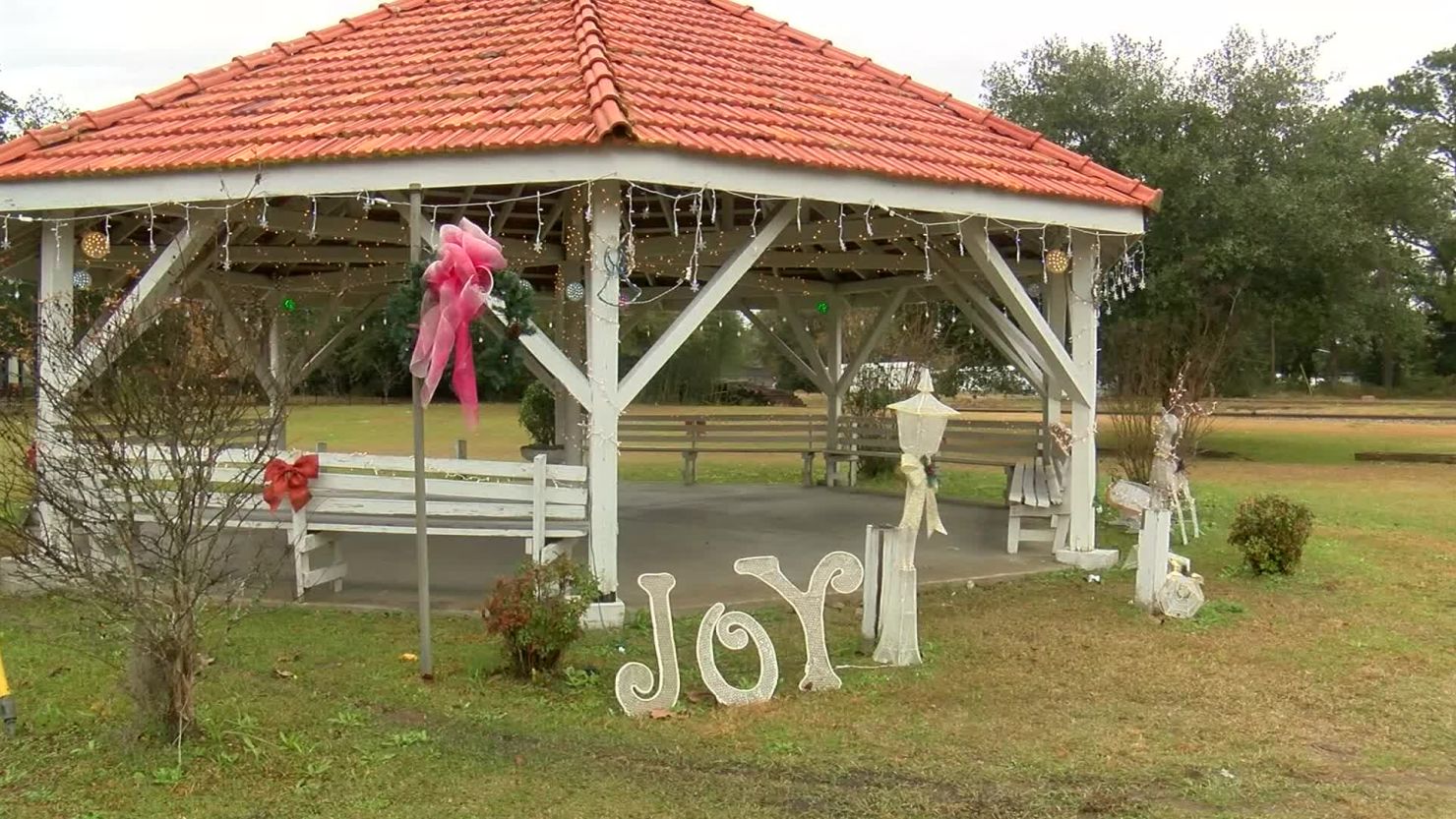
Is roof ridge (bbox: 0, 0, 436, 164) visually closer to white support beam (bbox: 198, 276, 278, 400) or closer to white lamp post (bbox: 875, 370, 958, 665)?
white support beam (bbox: 198, 276, 278, 400)

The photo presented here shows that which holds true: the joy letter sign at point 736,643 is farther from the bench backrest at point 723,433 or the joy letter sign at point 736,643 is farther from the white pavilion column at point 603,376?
the bench backrest at point 723,433

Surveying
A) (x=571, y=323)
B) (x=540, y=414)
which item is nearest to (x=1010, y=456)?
(x=571, y=323)


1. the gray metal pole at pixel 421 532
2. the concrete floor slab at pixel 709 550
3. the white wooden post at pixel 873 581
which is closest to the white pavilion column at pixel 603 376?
the concrete floor slab at pixel 709 550

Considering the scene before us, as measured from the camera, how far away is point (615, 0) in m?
9.06

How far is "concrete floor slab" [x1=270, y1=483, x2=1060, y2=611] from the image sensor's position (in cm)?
745

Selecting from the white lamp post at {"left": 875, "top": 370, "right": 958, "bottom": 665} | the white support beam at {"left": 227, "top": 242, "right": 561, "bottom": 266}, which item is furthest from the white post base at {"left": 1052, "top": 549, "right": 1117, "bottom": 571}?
the white support beam at {"left": 227, "top": 242, "right": 561, "bottom": 266}

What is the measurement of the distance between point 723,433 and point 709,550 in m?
6.30

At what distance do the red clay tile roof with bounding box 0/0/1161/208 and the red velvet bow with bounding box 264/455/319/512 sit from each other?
1857mm

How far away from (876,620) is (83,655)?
4209 mm

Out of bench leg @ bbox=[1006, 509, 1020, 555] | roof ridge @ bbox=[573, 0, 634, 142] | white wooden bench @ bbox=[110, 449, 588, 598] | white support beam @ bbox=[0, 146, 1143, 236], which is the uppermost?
roof ridge @ bbox=[573, 0, 634, 142]

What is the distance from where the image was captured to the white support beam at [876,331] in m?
13.0

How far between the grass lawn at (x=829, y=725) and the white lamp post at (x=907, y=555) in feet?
0.56

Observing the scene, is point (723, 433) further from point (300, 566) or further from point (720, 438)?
point (300, 566)

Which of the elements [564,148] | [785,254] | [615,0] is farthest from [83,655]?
[785,254]
